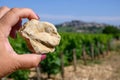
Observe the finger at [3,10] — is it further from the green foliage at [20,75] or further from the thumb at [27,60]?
the green foliage at [20,75]

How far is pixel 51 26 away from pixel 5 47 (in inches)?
18.6

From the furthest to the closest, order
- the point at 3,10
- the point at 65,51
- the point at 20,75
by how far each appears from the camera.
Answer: the point at 65,51 → the point at 20,75 → the point at 3,10

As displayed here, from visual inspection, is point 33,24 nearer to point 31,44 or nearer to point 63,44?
point 31,44

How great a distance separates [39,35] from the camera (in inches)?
74.2

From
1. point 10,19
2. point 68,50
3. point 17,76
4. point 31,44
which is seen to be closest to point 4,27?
point 10,19

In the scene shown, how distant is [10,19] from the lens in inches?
64.6

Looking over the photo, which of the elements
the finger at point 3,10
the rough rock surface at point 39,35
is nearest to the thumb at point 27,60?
the rough rock surface at point 39,35

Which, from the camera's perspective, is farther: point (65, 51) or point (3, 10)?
point (65, 51)

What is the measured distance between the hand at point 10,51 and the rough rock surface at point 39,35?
4.1 inches

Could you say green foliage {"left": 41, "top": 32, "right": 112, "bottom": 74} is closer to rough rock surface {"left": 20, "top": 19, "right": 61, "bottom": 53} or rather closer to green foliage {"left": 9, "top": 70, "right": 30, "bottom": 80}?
green foliage {"left": 9, "top": 70, "right": 30, "bottom": 80}

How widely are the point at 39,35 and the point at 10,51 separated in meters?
0.30

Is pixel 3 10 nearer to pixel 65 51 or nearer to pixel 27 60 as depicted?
pixel 27 60

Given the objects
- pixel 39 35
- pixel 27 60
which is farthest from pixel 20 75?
pixel 27 60

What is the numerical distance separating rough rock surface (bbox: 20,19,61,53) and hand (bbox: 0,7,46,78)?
10 cm
